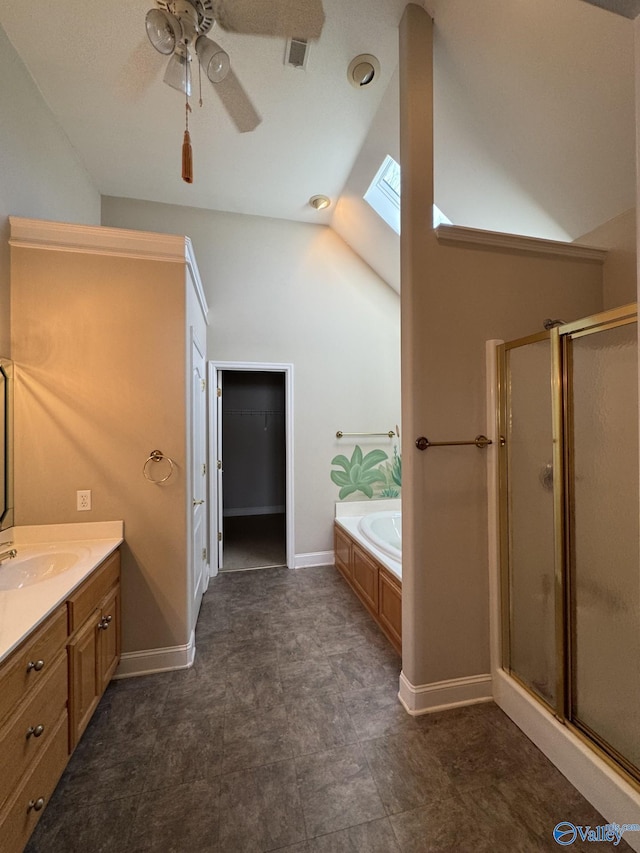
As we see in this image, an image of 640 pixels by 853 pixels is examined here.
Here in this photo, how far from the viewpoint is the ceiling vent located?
1.74 m

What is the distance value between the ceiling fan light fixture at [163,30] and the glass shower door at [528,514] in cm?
193

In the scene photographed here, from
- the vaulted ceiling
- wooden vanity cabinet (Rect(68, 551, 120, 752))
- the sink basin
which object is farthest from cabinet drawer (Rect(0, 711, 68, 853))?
the vaulted ceiling

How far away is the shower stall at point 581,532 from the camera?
1390 millimetres

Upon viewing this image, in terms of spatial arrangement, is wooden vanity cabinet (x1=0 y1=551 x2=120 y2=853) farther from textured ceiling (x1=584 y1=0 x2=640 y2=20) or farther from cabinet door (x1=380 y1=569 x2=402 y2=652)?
textured ceiling (x1=584 y1=0 x2=640 y2=20)

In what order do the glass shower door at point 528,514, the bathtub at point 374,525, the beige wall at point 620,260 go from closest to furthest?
1. the glass shower door at point 528,514
2. the beige wall at point 620,260
3. the bathtub at point 374,525

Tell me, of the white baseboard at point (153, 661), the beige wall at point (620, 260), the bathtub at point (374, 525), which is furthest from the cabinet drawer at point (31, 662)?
the beige wall at point (620, 260)

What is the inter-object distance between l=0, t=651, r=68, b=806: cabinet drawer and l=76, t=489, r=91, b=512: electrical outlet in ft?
2.58

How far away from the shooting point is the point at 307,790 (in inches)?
51.7

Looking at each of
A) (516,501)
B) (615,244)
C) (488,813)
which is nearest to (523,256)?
(615,244)

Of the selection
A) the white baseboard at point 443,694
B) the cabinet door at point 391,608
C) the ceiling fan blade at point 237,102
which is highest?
the ceiling fan blade at point 237,102

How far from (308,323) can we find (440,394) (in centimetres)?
211

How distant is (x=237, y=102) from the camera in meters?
1.55

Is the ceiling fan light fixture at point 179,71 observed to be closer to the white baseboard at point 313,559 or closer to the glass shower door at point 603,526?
the glass shower door at point 603,526

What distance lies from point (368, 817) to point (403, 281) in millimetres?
2230
